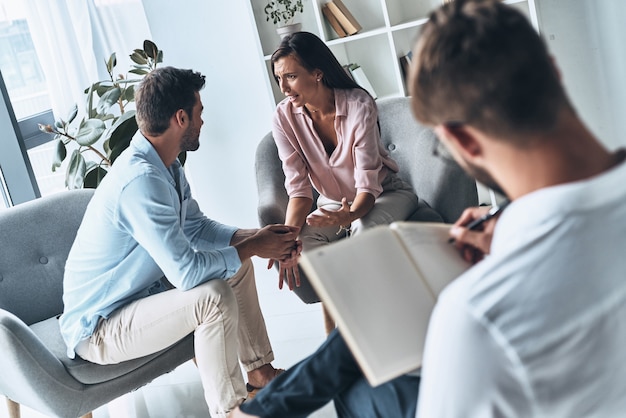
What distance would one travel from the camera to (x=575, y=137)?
37.3 inches

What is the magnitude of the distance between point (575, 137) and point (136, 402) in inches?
97.4

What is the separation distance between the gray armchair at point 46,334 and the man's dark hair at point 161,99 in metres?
0.58

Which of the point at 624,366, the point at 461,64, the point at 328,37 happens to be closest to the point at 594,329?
the point at 624,366

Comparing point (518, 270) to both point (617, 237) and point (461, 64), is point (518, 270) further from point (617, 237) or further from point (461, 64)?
point (461, 64)

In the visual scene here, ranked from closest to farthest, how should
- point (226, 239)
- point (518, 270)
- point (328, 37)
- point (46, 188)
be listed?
point (518, 270), point (226, 239), point (328, 37), point (46, 188)

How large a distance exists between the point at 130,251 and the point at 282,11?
1.74 m

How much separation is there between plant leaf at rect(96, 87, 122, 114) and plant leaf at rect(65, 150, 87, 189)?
219 mm

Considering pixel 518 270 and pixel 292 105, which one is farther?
pixel 292 105

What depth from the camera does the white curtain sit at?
391 cm

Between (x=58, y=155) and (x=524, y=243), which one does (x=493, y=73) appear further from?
(x=58, y=155)

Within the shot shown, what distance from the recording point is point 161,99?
2.49 m

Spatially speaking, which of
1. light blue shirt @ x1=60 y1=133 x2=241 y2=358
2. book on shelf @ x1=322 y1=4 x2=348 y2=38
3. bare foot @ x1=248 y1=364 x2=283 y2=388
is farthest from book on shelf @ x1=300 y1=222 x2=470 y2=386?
book on shelf @ x1=322 y1=4 x2=348 y2=38

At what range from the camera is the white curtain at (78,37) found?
3906 mm

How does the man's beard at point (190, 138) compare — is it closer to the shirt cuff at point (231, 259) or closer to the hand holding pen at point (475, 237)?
the shirt cuff at point (231, 259)
